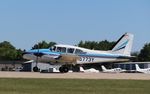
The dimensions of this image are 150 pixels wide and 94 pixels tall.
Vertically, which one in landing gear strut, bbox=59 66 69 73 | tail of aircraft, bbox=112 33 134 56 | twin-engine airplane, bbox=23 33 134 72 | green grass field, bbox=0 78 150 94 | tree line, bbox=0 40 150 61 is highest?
tree line, bbox=0 40 150 61

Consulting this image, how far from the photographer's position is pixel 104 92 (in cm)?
2017

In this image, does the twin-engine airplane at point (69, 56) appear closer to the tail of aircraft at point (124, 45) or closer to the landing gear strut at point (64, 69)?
the landing gear strut at point (64, 69)

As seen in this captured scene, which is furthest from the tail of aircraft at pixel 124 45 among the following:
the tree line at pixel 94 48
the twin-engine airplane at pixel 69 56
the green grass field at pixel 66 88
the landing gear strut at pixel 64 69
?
the tree line at pixel 94 48

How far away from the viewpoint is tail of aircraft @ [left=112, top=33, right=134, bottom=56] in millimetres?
51875

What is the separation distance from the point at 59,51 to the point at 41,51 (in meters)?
1.96

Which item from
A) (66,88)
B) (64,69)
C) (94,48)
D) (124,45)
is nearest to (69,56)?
(64,69)

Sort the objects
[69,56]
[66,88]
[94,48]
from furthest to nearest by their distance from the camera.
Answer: [94,48], [69,56], [66,88]

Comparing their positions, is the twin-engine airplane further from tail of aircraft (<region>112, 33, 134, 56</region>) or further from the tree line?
the tree line

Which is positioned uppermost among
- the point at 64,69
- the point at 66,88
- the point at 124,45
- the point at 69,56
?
the point at 124,45

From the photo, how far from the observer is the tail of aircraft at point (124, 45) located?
51875 mm

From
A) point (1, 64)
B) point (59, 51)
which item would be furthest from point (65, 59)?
point (1, 64)

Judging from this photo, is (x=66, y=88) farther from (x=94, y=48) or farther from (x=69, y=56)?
(x=94, y=48)

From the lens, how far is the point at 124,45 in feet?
173

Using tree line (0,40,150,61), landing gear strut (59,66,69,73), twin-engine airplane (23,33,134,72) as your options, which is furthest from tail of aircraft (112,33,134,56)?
tree line (0,40,150,61)
